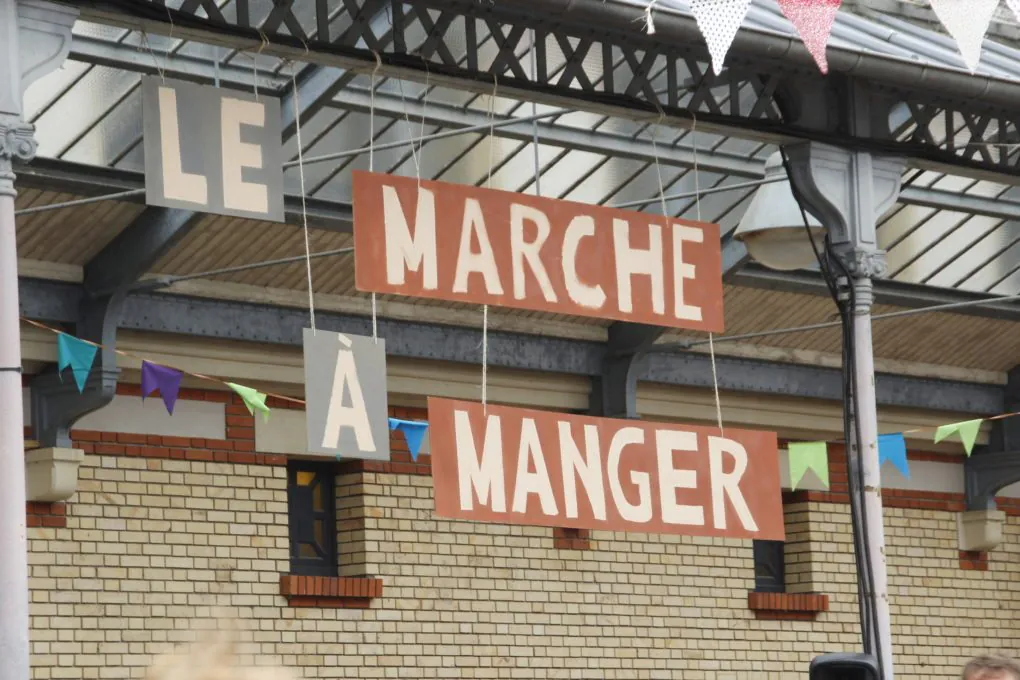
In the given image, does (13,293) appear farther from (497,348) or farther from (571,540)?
(571,540)

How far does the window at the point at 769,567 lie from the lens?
16.7 m

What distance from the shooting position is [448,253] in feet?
25.3

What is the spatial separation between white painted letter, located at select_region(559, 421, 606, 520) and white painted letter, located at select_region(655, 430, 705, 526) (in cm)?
30

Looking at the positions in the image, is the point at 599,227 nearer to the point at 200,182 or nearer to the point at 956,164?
the point at 200,182

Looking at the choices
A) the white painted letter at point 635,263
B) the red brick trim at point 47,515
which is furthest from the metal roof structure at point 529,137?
the red brick trim at point 47,515

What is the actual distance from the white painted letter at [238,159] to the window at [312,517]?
6.72 meters

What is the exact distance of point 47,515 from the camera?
12039 millimetres

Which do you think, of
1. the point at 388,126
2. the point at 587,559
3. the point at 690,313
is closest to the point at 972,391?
the point at 587,559

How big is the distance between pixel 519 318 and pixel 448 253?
667 cm

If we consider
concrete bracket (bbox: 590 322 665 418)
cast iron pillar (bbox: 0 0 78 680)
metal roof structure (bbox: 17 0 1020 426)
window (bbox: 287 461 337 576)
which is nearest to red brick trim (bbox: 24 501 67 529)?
metal roof structure (bbox: 17 0 1020 426)

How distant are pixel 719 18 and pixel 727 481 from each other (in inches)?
81.6

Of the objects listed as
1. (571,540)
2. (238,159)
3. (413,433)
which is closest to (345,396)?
(238,159)

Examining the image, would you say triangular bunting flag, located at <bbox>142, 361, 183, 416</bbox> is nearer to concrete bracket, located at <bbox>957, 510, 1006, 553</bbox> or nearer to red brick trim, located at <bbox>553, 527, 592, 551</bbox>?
red brick trim, located at <bbox>553, 527, 592, 551</bbox>

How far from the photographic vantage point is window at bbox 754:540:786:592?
656 inches
